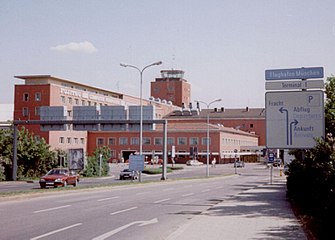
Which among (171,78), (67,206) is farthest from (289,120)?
(171,78)

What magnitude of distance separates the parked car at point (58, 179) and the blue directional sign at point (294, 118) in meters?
19.2

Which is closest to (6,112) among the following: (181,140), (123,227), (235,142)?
(181,140)

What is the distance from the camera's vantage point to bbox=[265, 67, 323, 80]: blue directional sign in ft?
60.9

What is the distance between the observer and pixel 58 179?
112 feet

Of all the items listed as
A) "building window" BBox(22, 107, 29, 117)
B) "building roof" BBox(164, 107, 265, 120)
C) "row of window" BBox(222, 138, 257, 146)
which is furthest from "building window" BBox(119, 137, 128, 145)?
"building roof" BBox(164, 107, 265, 120)

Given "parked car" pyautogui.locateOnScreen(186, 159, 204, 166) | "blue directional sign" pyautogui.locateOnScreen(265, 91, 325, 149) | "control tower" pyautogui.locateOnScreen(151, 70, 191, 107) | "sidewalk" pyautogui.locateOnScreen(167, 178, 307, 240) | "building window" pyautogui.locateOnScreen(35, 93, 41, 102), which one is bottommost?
"parked car" pyautogui.locateOnScreen(186, 159, 204, 166)

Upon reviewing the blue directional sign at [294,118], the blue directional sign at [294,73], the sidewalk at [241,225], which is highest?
the blue directional sign at [294,73]

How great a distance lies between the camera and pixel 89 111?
156 ft

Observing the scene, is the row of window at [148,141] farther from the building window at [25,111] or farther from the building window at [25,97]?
the building window at [25,97]

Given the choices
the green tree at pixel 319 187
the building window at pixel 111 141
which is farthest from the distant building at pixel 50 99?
the green tree at pixel 319 187

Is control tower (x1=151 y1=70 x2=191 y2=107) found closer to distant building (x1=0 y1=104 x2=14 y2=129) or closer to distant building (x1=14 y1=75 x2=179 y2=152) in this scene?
distant building (x1=0 y1=104 x2=14 y2=129)

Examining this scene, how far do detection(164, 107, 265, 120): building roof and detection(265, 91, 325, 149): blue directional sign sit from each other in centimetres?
11407

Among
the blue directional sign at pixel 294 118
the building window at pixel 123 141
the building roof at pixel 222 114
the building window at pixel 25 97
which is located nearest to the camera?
the blue directional sign at pixel 294 118

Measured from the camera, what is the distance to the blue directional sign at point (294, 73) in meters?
Result: 18.6
